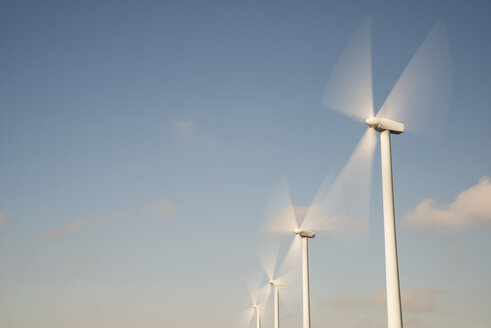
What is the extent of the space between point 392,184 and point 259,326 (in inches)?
4270

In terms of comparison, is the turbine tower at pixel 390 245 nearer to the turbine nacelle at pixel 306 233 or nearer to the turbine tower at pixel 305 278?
the turbine tower at pixel 305 278

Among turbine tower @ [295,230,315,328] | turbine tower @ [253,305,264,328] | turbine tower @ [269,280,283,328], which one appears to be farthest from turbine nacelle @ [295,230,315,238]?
turbine tower @ [253,305,264,328]

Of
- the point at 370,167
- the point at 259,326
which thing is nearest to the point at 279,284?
the point at 259,326

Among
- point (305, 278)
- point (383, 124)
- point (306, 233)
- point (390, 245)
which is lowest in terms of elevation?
point (390, 245)

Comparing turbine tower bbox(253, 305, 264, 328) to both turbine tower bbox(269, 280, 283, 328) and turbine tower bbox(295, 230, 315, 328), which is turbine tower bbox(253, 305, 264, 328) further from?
turbine tower bbox(295, 230, 315, 328)

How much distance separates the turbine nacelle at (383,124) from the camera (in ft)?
127

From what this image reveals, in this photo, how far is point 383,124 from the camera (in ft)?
127

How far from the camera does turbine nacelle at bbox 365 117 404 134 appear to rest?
127 feet

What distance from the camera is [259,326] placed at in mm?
135625

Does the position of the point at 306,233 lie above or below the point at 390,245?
above

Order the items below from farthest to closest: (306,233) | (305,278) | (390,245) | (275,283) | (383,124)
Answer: (275,283), (306,233), (305,278), (383,124), (390,245)

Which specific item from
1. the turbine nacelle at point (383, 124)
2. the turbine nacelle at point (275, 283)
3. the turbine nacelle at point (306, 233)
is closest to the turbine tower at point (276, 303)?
the turbine nacelle at point (275, 283)

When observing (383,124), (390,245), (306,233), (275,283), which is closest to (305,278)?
(306,233)

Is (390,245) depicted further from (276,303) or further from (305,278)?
(276,303)
